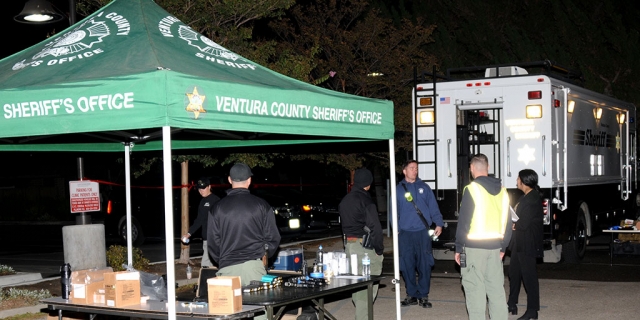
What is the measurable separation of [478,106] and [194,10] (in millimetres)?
5120

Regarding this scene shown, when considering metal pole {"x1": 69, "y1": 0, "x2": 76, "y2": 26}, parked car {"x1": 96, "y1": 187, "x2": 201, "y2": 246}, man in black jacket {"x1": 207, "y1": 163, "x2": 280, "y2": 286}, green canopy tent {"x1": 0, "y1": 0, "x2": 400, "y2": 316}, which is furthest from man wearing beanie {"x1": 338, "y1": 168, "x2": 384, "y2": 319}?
parked car {"x1": 96, "y1": 187, "x2": 201, "y2": 246}

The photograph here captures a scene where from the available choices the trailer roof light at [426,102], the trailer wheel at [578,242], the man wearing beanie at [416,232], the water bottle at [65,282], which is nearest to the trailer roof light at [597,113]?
the trailer wheel at [578,242]

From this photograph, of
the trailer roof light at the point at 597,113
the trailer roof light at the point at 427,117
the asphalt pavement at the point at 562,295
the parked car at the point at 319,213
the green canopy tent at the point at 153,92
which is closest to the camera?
the green canopy tent at the point at 153,92

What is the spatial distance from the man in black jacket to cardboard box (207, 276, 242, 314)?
33.1 inches

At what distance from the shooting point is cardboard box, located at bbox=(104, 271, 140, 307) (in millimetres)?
6758

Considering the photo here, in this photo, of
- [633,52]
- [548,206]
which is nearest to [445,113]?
[548,206]

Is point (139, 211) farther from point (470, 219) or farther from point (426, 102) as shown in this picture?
point (470, 219)

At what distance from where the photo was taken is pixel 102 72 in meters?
6.23

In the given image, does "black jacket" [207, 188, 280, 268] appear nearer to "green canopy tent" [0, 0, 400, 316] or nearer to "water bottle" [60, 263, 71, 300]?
"green canopy tent" [0, 0, 400, 316]

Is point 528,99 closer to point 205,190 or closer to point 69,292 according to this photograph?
point 205,190

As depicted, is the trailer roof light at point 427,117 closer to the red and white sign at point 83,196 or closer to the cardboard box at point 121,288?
the red and white sign at point 83,196

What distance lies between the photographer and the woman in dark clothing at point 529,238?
9516 mm

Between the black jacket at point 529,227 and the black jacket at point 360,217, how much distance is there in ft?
5.48

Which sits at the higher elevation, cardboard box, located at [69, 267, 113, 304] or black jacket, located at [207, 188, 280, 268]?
black jacket, located at [207, 188, 280, 268]
